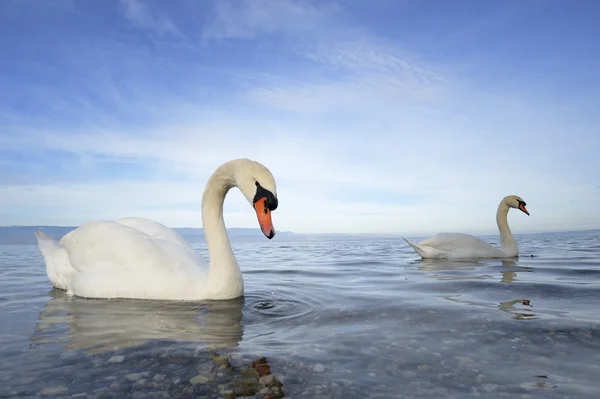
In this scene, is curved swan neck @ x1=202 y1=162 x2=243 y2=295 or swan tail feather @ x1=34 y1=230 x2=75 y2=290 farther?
swan tail feather @ x1=34 y1=230 x2=75 y2=290

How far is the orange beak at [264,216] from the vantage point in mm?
5141

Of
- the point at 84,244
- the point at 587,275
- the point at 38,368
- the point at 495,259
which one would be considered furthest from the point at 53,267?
the point at 495,259

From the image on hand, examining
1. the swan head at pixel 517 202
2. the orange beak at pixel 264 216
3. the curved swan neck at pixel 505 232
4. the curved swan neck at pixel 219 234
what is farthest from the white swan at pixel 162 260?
the swan head at pixel 517 202

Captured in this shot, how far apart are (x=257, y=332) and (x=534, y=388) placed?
2.61 metres

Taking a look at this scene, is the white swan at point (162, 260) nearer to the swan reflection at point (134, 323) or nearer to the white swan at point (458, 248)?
the swan reflection at point (134, 323)

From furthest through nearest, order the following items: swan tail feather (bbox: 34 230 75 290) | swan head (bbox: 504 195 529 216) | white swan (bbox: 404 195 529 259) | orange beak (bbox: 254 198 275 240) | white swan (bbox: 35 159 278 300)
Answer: swan head (bbox: 504 195 529 216) < white swan (bbox: 404 195 529 259) < swan tail feather (bbox: 34 230 75 290) < white swan (bbox: 35 159 278 300) < orange beak (bbox: 254 198 275 240)

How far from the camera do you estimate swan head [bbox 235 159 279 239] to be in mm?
5176

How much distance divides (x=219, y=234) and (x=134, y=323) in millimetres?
1878

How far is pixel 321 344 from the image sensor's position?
4199mm

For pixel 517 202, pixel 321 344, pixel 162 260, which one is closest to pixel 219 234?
pixel 162 260

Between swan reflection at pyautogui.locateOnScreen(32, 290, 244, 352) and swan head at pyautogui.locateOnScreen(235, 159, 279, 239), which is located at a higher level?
swan head at pyautogui.locateOnScreen(235, 159, 279, 239)

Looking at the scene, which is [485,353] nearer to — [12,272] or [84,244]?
[84,244]

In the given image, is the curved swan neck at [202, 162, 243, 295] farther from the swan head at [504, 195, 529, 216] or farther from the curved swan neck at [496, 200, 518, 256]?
the swan head at [504, 195, 529, 216]

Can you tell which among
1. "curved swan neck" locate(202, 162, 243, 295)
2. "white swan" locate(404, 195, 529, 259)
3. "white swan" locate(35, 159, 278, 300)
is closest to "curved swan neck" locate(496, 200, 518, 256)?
"white swan" locate(404, 195, 529, 259)
